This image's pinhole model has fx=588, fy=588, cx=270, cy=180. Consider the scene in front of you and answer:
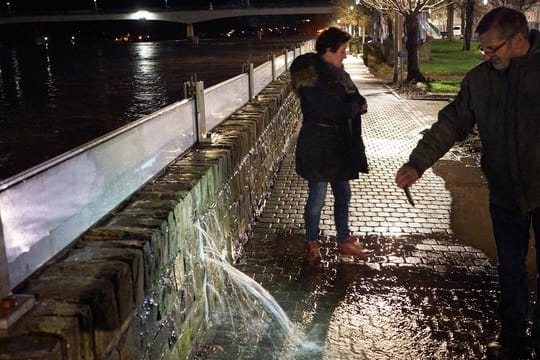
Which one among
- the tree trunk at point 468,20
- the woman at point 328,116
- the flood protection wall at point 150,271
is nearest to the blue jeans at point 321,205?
the woman at point 328,116

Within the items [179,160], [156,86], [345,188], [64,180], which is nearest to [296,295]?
[345,188]

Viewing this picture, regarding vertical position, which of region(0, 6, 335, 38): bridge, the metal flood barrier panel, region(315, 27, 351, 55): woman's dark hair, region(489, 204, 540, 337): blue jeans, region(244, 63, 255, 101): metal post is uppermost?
region(0, 6, 335, 38): bridge

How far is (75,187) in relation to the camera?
2848mm

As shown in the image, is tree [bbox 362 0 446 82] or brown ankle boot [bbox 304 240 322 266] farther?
tree [bbox 362 0 446 82]

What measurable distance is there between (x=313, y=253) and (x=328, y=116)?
1.19 meters

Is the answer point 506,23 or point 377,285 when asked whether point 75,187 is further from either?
point 377,285

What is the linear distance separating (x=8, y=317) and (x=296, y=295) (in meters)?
2.65

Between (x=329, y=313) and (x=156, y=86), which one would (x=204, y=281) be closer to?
(x=329, y=313)

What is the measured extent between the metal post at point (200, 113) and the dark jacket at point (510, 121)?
2.29 meters

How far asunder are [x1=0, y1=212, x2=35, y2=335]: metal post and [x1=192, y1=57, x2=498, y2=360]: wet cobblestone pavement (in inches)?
65.1

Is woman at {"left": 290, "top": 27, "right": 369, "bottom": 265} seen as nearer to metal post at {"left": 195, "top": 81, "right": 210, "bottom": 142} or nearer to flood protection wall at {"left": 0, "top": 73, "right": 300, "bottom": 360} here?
flood protection wall at {"left": 0, "top": 73, "right": 300, "bottom": 360}

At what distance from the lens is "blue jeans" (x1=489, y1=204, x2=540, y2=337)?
347cm

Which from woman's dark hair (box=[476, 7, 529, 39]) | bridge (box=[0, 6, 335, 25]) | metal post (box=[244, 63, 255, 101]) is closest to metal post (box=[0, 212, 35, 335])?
woman's dark hair (box=[476, 7, 529, 39])

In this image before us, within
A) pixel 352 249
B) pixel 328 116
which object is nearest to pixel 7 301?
pixel 328 116
